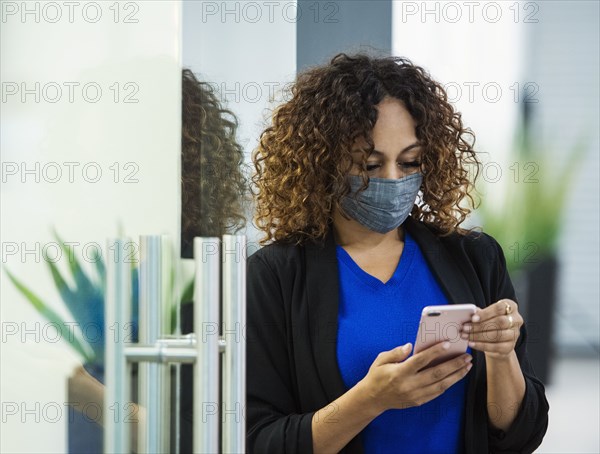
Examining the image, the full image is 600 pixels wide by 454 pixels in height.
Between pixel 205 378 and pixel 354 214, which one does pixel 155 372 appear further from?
pixel 354 214

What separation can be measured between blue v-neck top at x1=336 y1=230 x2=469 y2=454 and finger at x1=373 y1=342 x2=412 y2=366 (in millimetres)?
68

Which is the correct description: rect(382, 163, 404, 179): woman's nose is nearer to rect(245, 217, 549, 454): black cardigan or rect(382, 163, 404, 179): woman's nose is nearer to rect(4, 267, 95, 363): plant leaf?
rect(245, 217, 549, 454): black cardigan

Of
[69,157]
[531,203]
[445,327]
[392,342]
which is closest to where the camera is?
[69,157]

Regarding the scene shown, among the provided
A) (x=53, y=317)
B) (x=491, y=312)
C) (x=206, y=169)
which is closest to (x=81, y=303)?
(x=53, y=317)

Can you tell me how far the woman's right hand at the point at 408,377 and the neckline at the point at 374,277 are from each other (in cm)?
12

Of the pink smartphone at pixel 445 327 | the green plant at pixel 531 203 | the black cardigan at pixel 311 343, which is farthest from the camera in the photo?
the green plant at pixel 531 203

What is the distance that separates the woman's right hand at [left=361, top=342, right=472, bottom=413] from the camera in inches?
36.8

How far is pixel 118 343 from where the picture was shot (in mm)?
621

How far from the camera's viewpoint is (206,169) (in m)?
0.71

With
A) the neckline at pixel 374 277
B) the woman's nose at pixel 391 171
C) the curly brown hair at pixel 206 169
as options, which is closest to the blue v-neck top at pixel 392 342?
the neckline at pixel 374 277

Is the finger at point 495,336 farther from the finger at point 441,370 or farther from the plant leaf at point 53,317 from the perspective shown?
the plant leaf at point 53,317

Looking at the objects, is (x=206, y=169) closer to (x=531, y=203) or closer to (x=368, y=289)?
(x=368, y=289)

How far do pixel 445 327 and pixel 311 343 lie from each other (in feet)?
0.55

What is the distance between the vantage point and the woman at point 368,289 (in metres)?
0.98
